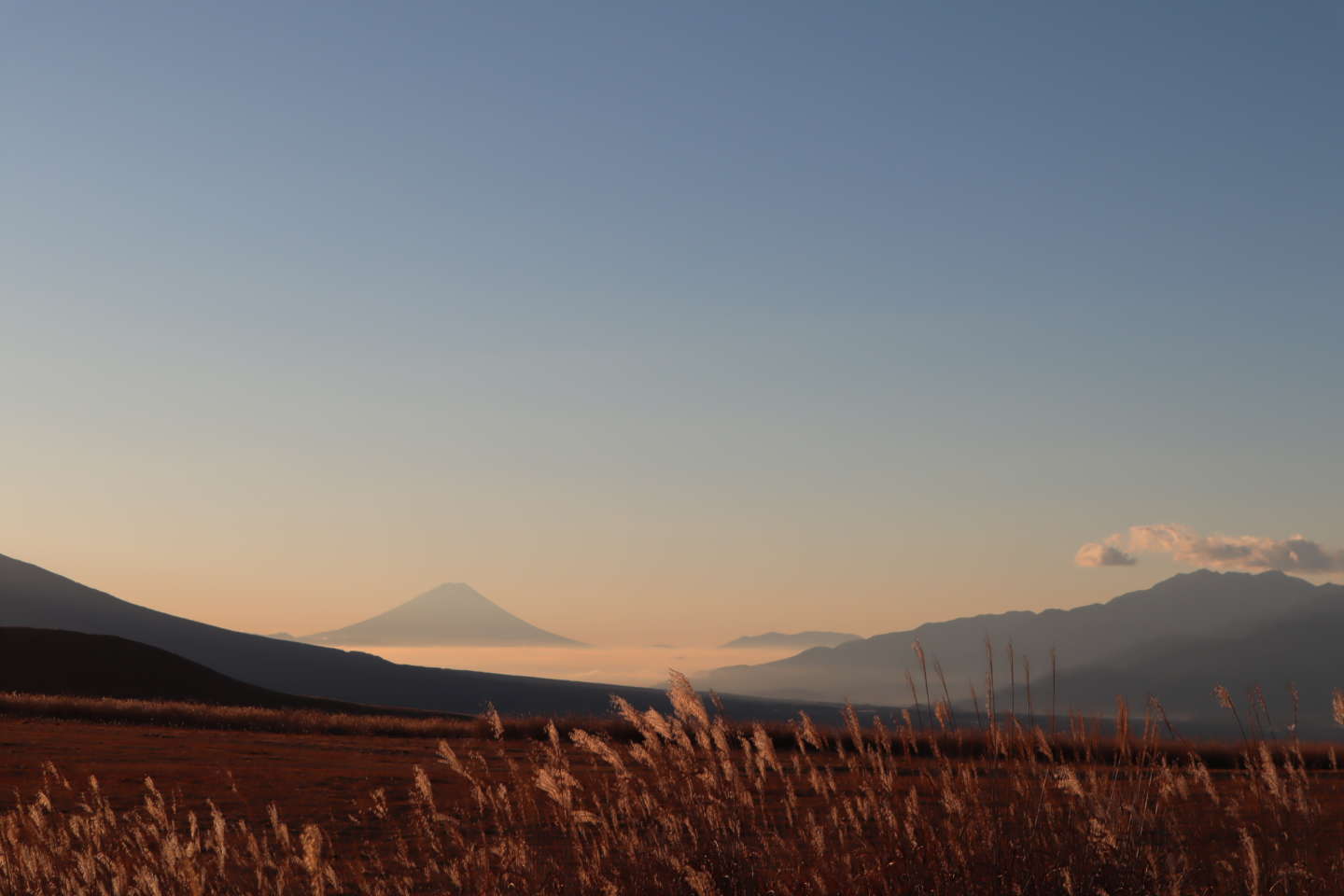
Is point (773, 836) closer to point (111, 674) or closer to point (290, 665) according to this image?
point (111, 674)

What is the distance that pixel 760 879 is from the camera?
5934mm

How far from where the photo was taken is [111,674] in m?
54.3

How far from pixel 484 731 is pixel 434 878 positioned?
17.0 m

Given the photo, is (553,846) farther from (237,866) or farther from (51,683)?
(51,683)

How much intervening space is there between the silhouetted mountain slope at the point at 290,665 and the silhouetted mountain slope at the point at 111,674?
8277 centimetres

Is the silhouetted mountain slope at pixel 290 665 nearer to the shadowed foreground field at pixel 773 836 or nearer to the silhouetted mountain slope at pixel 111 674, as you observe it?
the silhouetted mountain slope at pixel 111 674

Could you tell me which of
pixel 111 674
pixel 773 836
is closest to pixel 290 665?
pixel 111 674

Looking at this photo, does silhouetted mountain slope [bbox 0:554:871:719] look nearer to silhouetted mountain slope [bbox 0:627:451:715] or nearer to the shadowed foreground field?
silhouetted mountain slope [bbox 0:627:451:715]

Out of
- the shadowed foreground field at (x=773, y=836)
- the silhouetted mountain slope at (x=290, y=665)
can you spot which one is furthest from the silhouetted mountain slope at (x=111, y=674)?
the silhouetted mountain slope at (x=290, y=665)

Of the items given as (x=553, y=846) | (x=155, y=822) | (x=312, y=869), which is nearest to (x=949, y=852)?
(x=312, y=869)

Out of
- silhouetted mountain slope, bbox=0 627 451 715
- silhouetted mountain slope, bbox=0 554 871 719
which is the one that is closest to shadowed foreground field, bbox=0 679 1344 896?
silhouetted mountain slope, bbox=0 627 451 715

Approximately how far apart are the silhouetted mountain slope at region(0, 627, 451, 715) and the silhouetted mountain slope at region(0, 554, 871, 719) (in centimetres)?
8277

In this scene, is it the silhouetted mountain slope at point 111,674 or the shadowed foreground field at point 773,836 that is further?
the silhouetted mountain slope at point 111,674

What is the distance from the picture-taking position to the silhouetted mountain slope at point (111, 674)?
5253cm
